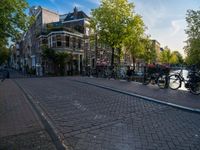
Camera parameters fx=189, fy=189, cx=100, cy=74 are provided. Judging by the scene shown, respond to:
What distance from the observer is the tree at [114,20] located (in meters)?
24.5

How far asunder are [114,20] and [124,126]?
21906 mm

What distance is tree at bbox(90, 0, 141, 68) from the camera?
24503 millimetres

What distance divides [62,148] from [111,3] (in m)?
24.8

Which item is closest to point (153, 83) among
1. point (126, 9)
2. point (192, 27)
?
point (126, 9)

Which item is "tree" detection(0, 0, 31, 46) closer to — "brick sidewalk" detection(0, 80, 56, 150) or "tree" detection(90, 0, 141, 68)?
"brick sidewalk" detection(0, 80, 56, 150)

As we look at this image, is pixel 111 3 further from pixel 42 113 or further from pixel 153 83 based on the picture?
pixel 42 113

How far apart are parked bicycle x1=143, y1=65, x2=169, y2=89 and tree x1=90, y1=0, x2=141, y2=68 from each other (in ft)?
39.2

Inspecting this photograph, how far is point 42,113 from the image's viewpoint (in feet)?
20.2

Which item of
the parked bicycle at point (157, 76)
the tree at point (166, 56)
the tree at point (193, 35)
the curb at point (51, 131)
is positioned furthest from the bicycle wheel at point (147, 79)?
the tree at point (166, 56)

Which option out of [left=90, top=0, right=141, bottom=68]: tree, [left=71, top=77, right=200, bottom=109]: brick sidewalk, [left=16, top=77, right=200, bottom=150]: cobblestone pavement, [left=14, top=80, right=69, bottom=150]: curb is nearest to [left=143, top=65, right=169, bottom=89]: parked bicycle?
[left=71, top=77, right=200, bottom=109]: brick sidewalk

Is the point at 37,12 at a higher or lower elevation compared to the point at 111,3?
higher

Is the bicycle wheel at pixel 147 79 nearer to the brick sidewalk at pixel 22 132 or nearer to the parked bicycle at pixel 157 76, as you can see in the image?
the parked bicycle at pixel 157 76

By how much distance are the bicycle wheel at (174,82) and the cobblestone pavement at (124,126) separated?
428cm

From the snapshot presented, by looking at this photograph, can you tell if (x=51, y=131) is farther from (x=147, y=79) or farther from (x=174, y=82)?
(x=147, y=79)
